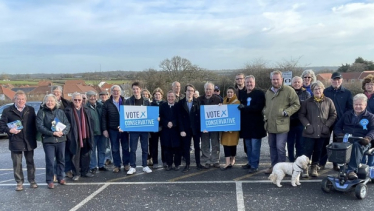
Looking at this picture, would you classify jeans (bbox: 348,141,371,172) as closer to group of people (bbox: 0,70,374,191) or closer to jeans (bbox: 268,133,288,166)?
group of people (bbox: 0,70,374,191)

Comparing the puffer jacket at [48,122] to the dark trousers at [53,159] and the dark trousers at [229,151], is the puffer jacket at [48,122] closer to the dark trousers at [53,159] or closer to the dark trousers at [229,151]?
the dark trousers at [53,159]

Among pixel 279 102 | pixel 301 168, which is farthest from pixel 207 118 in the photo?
pixel 301 168

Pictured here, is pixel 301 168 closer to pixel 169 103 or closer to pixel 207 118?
pixel 207 118

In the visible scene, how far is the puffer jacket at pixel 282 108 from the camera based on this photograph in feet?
22.5

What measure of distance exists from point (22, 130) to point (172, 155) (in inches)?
140

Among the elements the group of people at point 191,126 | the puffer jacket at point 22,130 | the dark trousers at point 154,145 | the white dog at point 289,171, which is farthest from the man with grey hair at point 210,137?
the puffer jacket at point 22,130

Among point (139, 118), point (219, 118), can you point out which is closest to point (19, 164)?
point (139, 118)

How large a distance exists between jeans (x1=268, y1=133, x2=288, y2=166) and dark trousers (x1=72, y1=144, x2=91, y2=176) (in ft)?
14.5

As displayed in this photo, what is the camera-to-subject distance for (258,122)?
7363 millimetres

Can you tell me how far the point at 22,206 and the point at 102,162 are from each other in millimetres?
2476

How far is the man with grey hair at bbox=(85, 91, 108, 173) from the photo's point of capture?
7.75 metres

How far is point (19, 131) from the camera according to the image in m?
6.66

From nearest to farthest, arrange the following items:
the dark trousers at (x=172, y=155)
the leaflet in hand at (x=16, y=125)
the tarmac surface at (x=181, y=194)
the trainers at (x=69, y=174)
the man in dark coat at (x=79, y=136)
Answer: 1. the tarmac surface at (x=181, y=194)
2. the leaflet in hand at (x=16, y=125)
3. the man in dark coat at (x=79, y=136)
4. the trainers at (x=69, y=174)
5. the dark trousers at (x=172, y=155)

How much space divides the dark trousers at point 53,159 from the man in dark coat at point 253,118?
4244mm
